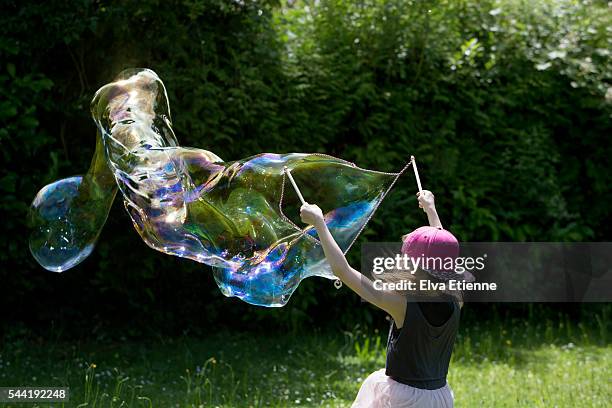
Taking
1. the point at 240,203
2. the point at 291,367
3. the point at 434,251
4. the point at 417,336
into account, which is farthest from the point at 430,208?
the point at 291,367

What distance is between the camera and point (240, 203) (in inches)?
152

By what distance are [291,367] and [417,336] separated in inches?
113

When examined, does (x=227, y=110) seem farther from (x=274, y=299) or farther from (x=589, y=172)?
(x=589, y=172)

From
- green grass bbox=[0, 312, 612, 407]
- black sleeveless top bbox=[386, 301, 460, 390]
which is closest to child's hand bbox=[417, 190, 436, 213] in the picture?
black sleeveless top bbox=[386, 301, 460, 390]

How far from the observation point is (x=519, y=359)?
245 inches

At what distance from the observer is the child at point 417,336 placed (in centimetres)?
318

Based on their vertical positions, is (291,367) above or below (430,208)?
below

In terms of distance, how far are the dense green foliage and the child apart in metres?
3.19

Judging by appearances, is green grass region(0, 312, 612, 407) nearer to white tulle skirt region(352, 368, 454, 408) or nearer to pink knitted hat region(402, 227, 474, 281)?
white tulle skirt region(352, 368, 454, 408)

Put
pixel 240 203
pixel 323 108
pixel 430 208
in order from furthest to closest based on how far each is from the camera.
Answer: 1. pixel 323 108
2. pixel 240 203
3. pixel 430 208

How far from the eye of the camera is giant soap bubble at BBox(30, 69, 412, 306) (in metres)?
3.82

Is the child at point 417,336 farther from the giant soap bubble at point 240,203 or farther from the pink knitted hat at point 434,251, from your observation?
the giant soap bubble at point 240,203

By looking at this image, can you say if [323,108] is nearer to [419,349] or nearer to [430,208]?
[430,208]

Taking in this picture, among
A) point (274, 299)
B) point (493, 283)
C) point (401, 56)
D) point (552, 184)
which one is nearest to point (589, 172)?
point (552, 184)
